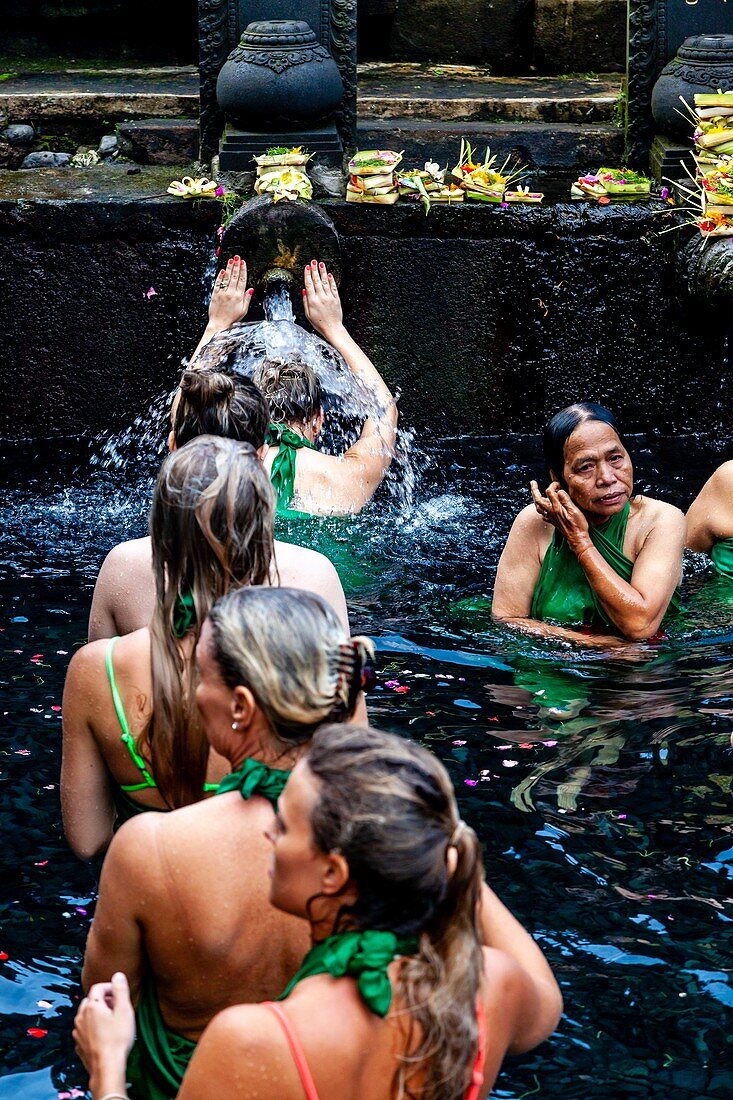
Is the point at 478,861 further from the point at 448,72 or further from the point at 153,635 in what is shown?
the point at 448,72

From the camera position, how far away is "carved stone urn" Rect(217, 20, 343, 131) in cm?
699

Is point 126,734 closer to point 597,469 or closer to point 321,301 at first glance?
point 597,469

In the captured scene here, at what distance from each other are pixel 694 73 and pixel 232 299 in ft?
9.34

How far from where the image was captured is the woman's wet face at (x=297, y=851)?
6.59 feet

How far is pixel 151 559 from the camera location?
324 cm

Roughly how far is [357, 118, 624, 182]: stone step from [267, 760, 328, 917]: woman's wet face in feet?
21.4

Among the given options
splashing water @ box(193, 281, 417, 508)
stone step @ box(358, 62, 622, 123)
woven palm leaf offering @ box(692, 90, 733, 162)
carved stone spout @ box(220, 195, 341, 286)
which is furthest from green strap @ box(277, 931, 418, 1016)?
stone step @ box(358, 62, 622, 123)

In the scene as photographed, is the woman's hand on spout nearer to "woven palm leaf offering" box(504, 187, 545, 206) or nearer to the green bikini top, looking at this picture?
the green bikini top

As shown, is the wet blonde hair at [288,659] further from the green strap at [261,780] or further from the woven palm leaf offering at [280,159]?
the woven palm leaf offering at [280,159]

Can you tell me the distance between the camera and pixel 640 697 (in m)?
4.89

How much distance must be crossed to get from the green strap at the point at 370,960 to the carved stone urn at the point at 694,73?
626 centimetres

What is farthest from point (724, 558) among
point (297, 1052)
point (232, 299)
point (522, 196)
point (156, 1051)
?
point (297, 1052)

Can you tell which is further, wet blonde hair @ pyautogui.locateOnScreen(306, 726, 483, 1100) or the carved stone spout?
the carved stone spout

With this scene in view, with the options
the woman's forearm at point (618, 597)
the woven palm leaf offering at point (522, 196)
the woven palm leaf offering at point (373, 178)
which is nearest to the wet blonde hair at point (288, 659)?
the woman's forearm at point (618, 597)
